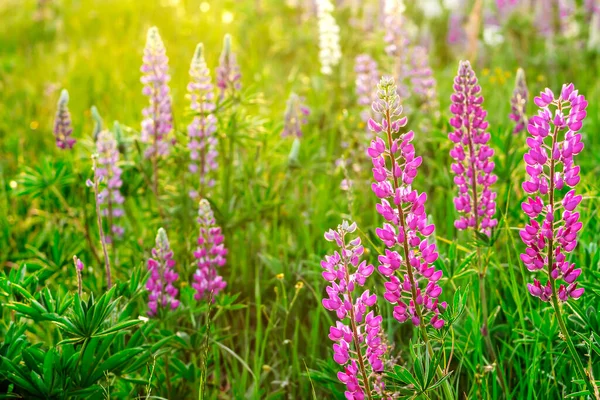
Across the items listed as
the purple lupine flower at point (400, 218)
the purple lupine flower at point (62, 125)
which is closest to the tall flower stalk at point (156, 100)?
the purple lupine flower at point (62, 125)

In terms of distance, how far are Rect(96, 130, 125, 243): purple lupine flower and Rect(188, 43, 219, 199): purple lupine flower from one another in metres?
0.31

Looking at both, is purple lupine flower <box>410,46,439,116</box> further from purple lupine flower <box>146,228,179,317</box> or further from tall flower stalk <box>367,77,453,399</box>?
tall flower stalk <box>367,77,453,399</box>

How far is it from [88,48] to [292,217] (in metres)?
4.10

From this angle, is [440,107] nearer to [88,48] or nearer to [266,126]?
[266,126]

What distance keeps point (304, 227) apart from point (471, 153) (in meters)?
1.02

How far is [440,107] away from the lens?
13.9 feet

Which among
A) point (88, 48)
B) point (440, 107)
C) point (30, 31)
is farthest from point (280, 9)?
point (440, 107)

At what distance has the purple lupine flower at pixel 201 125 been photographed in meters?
2.76

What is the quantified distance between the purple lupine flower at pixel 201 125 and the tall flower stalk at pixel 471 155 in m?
1.22

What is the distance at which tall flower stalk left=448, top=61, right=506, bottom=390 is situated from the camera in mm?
1823

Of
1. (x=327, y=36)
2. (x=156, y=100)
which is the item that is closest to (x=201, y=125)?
(x=156, y=100)

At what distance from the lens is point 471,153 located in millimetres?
1894

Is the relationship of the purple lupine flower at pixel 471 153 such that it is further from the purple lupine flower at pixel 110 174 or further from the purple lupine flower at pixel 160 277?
the purple lupine flower at pixel 110 174

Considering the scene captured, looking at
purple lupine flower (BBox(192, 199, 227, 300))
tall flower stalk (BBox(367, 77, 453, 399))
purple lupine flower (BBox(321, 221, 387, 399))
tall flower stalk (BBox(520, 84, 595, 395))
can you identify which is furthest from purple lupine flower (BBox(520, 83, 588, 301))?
purple lupine flower (BBox(192, 199, 227, 300))
